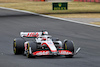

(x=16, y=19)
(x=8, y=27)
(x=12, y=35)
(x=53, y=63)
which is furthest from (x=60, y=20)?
(x=53, y=63)

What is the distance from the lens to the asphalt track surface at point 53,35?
11717mm

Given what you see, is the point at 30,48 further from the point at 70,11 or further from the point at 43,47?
the point at 70,11

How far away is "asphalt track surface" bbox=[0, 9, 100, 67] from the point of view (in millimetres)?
11717

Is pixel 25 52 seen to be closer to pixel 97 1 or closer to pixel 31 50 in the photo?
pixel 31 50

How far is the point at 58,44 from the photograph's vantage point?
1355cm

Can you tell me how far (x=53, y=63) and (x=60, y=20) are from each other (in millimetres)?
17360

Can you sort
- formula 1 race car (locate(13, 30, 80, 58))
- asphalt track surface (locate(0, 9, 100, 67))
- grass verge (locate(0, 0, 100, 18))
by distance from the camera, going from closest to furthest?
asphalt track surface (locate(0, 9, 100, 67)), formula 1 race car (locate(13, 30, 80, 58)), grass verge (locate(0, 0, 100, 18))

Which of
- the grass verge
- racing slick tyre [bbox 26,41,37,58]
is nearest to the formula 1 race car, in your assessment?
racing slick tyre [bbox 26,41,37,58]

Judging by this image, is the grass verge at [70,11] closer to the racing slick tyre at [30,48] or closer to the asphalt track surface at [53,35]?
the asphalt track surface at [53,35]

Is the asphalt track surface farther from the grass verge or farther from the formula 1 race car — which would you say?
the grass verge

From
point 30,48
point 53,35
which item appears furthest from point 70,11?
point 30,48

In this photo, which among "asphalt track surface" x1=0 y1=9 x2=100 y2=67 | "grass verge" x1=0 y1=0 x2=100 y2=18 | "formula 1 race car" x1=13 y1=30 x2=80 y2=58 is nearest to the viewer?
"asphalt track surface" x1=0 y1=9 x2=100 y2=67

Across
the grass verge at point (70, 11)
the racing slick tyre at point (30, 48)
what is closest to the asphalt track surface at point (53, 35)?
the racing slick tyre at point (30, 48)

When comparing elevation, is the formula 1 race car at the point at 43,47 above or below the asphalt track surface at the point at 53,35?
above
